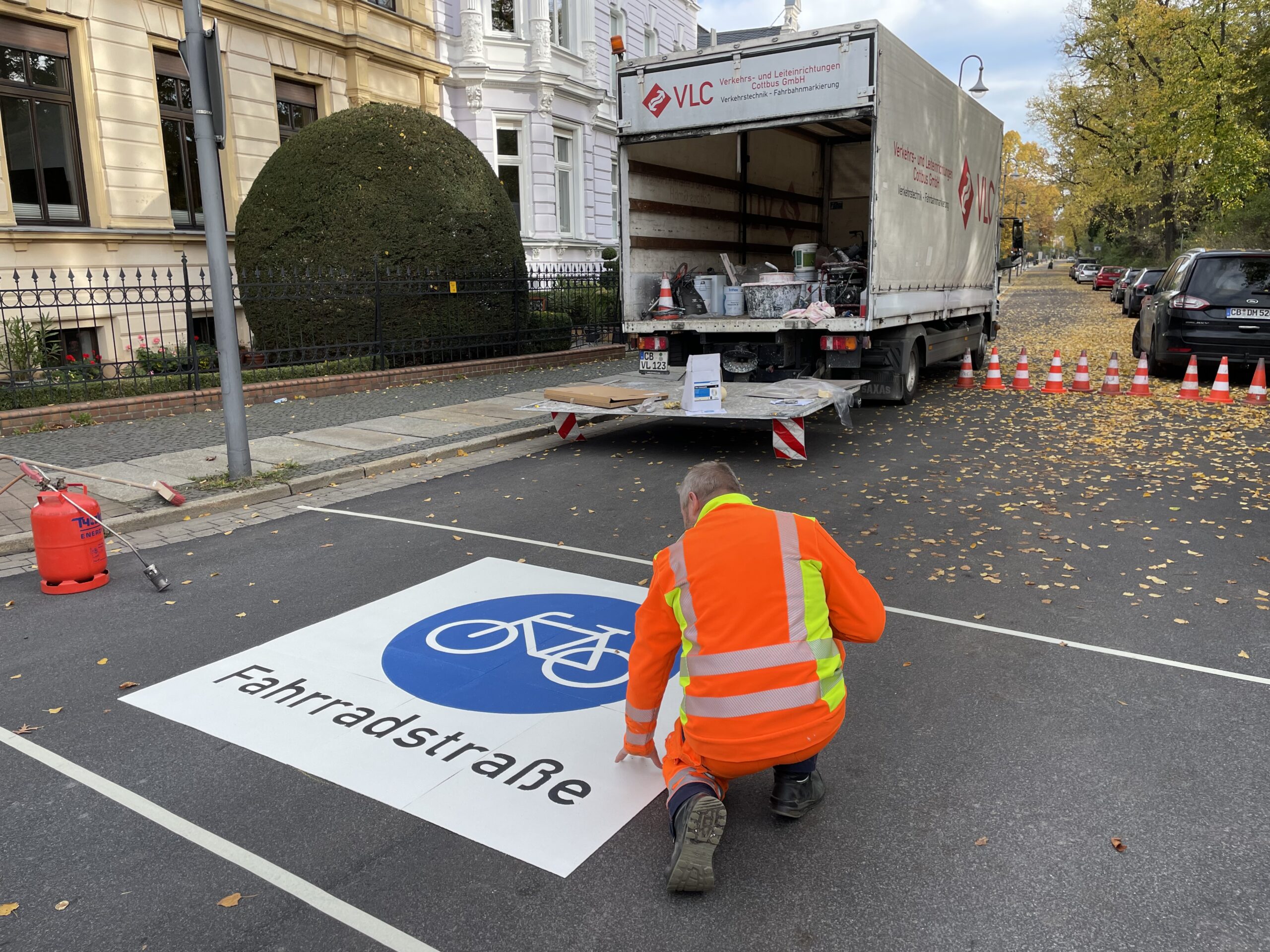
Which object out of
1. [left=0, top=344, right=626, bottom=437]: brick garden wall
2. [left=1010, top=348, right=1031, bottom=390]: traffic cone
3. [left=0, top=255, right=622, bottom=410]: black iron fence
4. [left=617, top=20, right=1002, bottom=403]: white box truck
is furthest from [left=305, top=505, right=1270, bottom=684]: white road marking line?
[left=1010, top=348, right=1031, bottom=390]: traffic cone

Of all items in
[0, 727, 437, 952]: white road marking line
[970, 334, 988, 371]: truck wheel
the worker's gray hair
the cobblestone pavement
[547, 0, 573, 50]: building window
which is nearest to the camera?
[0, 727, 437, 952]: white road marking line

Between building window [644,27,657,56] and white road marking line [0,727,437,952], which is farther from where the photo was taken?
building window [644,27,657,56]

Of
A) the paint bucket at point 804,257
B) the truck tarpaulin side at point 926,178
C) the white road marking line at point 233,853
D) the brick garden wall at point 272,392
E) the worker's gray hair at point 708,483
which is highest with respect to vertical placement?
the truck tarpaulin side at point 926,178

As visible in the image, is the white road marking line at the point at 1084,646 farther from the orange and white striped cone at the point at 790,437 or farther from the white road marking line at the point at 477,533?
the orange and white striped cone at the point at 790,437

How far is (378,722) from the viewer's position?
3.86 meters

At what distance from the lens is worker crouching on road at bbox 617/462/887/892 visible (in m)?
2.76

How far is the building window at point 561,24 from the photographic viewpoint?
26047 millimetres

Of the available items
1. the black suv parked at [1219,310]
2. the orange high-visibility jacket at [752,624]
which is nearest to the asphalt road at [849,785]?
the orange high-visibility jacket at [752,624]

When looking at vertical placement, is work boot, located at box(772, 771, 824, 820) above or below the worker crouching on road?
below

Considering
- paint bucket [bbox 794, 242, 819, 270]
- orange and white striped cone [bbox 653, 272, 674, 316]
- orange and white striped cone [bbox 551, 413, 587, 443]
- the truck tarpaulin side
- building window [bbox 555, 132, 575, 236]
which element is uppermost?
building window [bbox 555, 132, 575, 236]

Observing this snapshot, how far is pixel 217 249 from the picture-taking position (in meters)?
7.68

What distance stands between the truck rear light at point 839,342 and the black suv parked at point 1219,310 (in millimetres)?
6697

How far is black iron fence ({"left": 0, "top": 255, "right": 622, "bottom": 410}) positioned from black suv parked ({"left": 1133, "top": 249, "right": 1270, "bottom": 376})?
863cm

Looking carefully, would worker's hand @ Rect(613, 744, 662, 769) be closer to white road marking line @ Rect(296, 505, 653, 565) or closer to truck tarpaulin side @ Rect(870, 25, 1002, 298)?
white road marking line @ Rect(296, 505, 653, 565)
